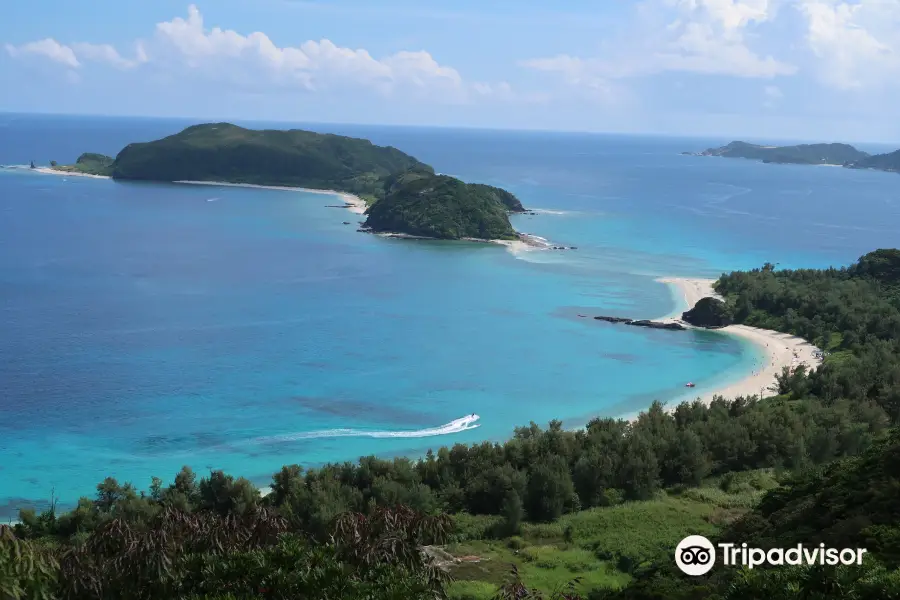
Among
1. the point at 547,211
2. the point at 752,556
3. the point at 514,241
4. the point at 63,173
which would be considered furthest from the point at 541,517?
the point at 63,173

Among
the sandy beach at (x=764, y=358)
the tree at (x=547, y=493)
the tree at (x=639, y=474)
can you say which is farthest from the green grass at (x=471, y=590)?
the sandy beach at (x=764, y=358)

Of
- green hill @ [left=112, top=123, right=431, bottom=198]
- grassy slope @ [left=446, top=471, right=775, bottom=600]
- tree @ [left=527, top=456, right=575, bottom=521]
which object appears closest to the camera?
grassy slope @ [left=446, top=471, right=775, bottom=600]

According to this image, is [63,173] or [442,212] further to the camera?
[63,173]

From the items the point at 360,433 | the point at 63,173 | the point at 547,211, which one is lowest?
the point at 360,433

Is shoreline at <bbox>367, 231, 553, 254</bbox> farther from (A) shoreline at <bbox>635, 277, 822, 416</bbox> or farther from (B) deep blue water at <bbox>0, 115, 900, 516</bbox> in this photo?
(A) shoreline at <bbox>635, 277, 822, 416</bbox>

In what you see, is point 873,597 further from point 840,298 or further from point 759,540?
point 840,298

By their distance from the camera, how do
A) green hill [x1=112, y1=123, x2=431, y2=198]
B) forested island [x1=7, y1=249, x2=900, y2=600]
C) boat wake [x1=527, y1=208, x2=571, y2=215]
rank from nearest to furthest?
forested island [x1=7, y1=249, x2=900, y2=600], boat wake [x1=527, y1=208, x2=571, y2=215], green hill [x1=112, y1=123, x2=431, y2=198]

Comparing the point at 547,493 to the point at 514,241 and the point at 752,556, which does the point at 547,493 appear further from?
the point at 514,241

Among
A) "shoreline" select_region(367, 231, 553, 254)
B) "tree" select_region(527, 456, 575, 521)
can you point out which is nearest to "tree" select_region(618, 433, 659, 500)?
"tree" select_region(527, 456, 575, 521)
